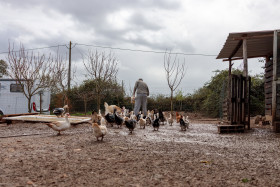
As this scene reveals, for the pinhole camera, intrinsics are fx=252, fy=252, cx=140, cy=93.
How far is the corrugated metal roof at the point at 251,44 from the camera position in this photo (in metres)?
9.32

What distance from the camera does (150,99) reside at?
23141 mm

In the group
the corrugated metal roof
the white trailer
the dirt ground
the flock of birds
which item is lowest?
the dirt ground

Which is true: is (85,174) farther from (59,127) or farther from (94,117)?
(94,117)

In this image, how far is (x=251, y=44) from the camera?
11.1 m

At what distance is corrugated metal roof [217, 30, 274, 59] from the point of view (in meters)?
9.32

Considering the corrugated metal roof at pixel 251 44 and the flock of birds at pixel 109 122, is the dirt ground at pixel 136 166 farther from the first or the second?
the corrugated metal roof at pixel 251 44

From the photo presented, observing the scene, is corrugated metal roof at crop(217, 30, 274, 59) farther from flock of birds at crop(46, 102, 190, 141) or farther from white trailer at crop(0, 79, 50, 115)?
white trailer at crop(0, 79, 50, 115)

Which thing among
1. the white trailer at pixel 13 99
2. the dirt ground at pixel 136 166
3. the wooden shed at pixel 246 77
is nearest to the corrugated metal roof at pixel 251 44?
the wooden shed at pixel 246 77

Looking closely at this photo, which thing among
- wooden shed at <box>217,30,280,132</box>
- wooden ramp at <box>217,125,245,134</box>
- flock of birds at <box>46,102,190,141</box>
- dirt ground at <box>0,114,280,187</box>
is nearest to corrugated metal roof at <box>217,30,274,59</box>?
wooden shed at <box>217,30,280,132</box>

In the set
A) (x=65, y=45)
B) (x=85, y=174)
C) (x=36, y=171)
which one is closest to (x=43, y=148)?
(x=36, y=171)

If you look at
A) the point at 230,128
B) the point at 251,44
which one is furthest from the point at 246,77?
the point at 230,128

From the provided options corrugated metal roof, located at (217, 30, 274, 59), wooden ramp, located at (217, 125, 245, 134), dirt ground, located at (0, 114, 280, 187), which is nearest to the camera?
dirt ground, located at (0, 114, 280, 187)

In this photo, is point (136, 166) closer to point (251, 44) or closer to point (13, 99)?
point (251, 44)

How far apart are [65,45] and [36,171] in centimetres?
2248
